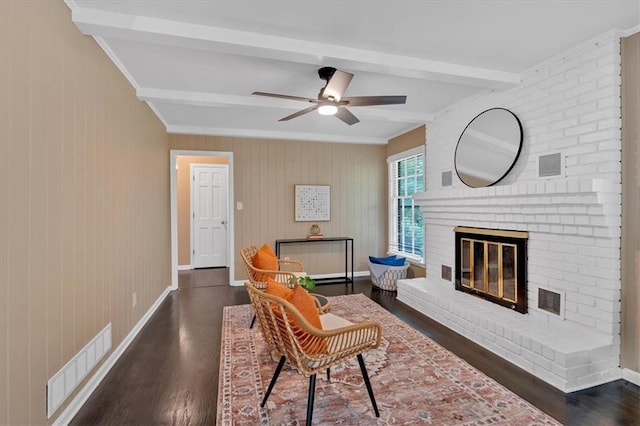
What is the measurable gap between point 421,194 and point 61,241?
374cm

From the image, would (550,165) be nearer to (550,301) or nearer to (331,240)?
(550,301)

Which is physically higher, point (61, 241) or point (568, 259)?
point (61, 241)

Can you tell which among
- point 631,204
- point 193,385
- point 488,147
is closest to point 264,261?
point 193,385

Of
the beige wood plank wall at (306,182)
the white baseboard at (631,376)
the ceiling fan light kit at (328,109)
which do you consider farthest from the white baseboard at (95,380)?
the white baseboard at (631,376)

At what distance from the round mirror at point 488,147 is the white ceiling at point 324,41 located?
341 mm

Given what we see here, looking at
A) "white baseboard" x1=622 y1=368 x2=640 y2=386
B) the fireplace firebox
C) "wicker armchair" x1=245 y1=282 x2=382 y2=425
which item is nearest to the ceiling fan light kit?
"wicker armchair" x1=245 y1=282 x2=382 y2=425

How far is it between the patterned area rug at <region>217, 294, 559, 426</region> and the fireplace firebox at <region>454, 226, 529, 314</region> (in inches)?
35.9

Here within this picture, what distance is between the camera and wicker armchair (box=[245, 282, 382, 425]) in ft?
5.50

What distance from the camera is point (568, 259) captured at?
8.46 feet

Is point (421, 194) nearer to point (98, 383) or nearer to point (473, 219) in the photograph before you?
point (473, 219)

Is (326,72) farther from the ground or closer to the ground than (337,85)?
farther from the ground

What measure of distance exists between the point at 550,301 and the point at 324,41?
9.20 ft

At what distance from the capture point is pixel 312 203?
5.42 m

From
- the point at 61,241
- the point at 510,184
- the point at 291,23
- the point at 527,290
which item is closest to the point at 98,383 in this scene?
the point at 61,241
